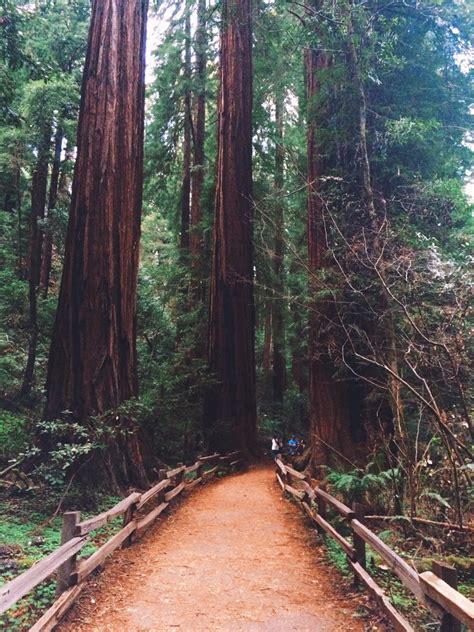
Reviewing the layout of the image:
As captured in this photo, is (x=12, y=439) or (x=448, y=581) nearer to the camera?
(x=448, y=581)

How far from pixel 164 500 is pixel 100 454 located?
3.97ft

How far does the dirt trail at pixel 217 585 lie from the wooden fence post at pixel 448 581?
4.00ft

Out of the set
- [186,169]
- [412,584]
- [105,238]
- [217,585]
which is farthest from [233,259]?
[412,584]

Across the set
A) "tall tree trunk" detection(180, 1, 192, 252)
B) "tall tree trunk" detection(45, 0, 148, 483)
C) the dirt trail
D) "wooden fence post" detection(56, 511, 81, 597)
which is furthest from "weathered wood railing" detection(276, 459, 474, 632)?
"tall tree trunk" detection(180, 1, 192, 252)

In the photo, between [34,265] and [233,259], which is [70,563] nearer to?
[34,265]

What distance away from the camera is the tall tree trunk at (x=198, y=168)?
16453 millimetres

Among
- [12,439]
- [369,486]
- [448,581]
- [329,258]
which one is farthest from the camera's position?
[329,258]

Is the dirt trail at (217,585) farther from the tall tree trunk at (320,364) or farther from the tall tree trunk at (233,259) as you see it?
the tall tree trunk at (233,259)

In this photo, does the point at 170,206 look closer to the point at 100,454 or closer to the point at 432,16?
the point at 432,16

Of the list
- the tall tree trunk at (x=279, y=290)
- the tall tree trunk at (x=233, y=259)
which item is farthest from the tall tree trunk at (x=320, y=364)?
the tall tree trunk at (x=279, y=290)

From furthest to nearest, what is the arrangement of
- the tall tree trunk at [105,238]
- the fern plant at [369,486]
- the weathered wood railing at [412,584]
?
1. the tall tree trunk at [105,238]
2. the fern plant at [369,486]
3. the weathered wood railing at [412,584]

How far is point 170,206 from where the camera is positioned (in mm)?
19812

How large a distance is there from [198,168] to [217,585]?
47.0 ft

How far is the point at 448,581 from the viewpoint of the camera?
9.44 feet
